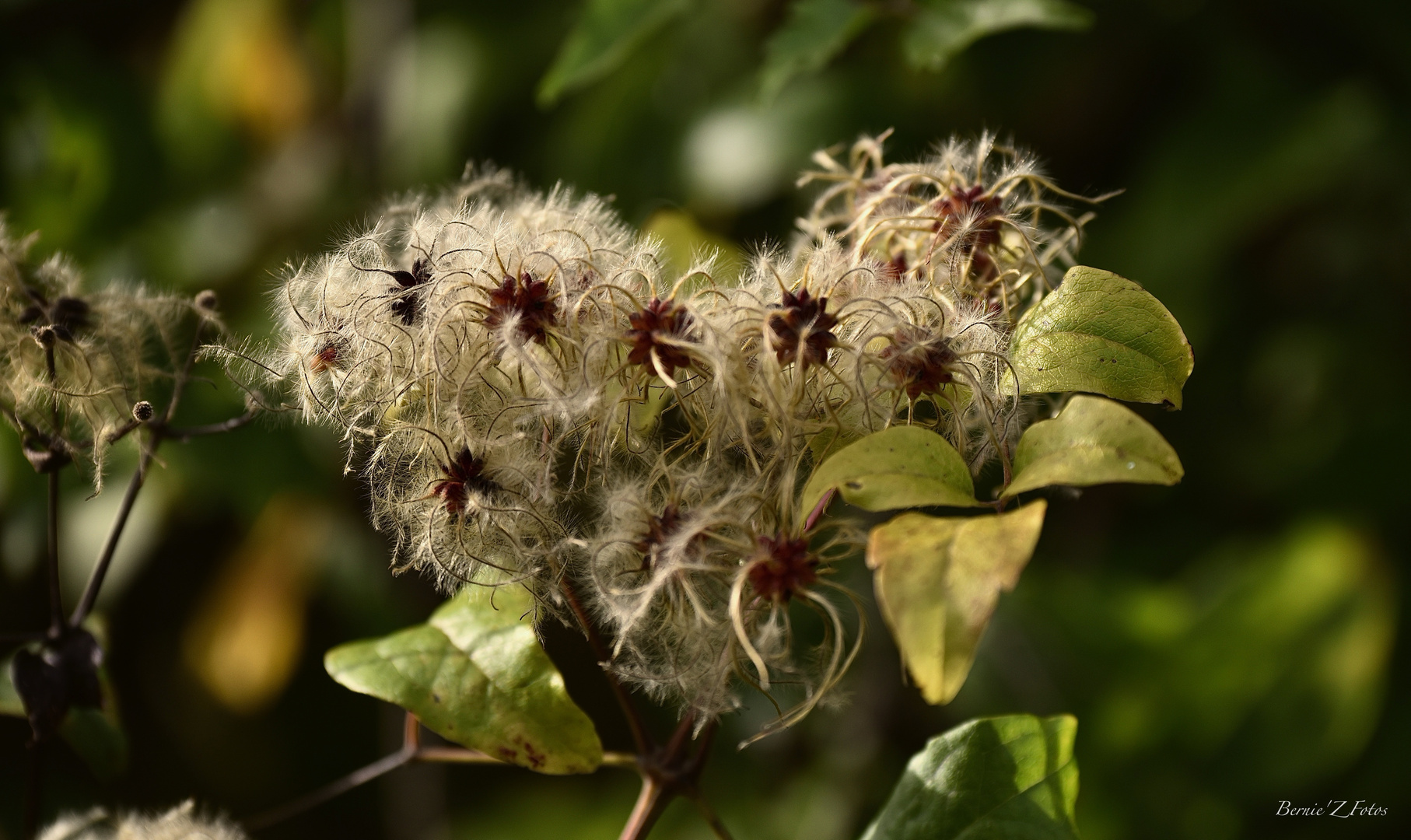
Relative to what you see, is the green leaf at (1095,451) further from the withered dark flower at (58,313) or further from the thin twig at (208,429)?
the withered dark flower at (58,313)

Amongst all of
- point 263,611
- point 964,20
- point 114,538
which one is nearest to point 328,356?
point 114,538

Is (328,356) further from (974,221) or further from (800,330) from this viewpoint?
(974,221)

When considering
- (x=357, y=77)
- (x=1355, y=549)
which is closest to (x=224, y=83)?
(x=357, y=77)

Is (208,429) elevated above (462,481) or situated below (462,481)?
above

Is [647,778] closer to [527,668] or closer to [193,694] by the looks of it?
[527,668]

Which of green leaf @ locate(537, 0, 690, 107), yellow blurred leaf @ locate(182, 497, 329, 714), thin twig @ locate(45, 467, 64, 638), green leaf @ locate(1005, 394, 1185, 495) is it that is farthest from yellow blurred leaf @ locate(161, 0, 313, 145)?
green leaf @ locate(1005, 394, 1185, 495)
